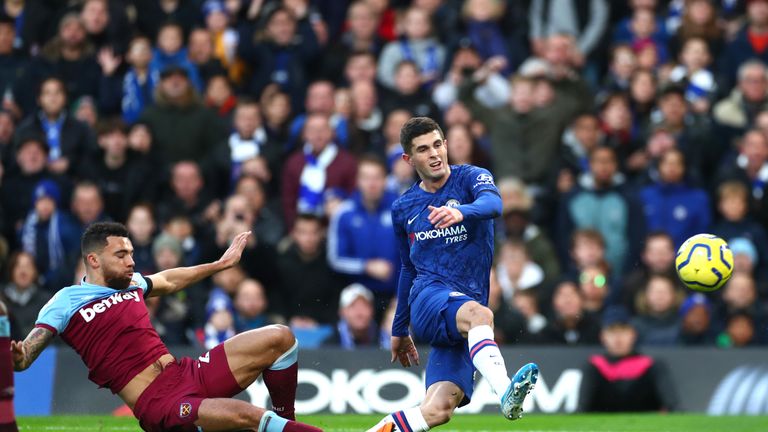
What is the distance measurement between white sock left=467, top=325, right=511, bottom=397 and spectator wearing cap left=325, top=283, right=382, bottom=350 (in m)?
5.84

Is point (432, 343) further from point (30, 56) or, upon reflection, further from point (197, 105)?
point (30, 56)

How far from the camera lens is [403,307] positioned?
32.7 feet

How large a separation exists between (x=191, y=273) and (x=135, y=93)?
807 cm

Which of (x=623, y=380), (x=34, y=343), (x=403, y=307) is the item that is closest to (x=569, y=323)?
(x=623, y=380)

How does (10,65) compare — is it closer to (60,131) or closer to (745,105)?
(60,131)

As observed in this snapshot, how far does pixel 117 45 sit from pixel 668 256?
295 inches

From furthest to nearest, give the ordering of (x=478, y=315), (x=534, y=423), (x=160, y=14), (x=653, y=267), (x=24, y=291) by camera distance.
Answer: (x=160, y=14), (x=24, y=291), (x=653, y=267), (x=534, y=423), (x=478, y=315)

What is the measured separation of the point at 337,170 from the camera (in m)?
16.3

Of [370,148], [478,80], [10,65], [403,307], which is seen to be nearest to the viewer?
[403,307]

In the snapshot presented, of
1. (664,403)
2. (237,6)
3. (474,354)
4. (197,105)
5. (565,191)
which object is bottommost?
(664,403)

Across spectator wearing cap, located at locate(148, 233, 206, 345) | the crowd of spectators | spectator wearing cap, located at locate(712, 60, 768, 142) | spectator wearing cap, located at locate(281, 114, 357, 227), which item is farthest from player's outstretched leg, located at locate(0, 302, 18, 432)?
spectator wearing cap, located at locate(712, 60, 768, 142)

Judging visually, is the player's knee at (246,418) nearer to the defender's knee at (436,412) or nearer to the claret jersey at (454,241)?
the defender's knee at (436,412)

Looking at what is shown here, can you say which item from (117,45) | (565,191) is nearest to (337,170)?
(565,191)

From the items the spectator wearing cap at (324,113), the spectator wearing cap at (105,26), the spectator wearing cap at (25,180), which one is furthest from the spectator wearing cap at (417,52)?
the spectator wearing cap at (25,180)
